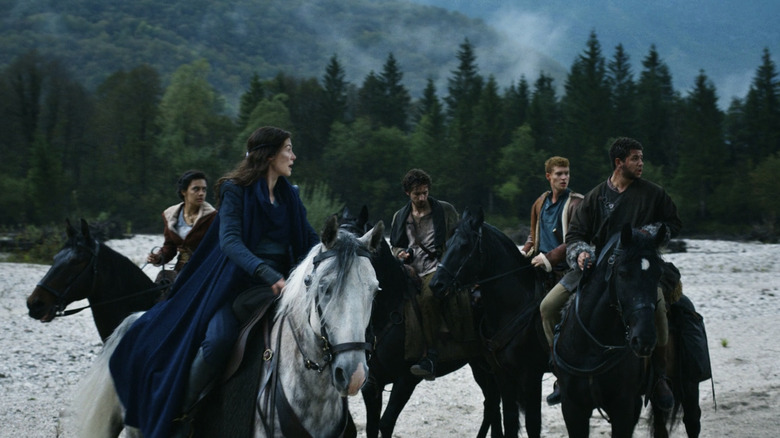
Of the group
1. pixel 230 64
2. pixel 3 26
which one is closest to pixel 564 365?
pixel 3 26

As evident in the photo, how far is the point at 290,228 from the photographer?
4414 mm

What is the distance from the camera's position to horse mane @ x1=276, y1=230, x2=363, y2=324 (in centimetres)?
352

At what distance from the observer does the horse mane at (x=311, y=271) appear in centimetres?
352

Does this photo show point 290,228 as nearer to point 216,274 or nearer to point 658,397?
point 216,274

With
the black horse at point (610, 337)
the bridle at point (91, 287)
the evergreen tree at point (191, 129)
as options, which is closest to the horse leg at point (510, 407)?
the black horse at point (610, 337)

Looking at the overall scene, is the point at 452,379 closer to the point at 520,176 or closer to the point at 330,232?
the point at 330,232

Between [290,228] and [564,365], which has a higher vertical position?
[290,228]

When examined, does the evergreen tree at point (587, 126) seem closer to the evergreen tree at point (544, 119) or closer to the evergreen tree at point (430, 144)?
the evergreen tree at point (544, 119)

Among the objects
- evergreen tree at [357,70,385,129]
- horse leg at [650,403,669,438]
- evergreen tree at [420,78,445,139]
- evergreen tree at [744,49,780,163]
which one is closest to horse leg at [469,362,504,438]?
horse leg at [650,403,669,438]

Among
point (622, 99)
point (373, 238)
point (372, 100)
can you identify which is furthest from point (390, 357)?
point (372, 100)

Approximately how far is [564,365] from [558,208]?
216 centimetres

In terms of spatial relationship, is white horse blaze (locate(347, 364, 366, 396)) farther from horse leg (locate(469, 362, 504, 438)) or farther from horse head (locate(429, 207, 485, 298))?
horse leg (locate(469, 362, 504, 438))

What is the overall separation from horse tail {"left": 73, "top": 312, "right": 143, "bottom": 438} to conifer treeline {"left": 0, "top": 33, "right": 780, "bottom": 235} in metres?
55.2

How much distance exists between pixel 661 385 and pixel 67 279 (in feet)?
17.7
